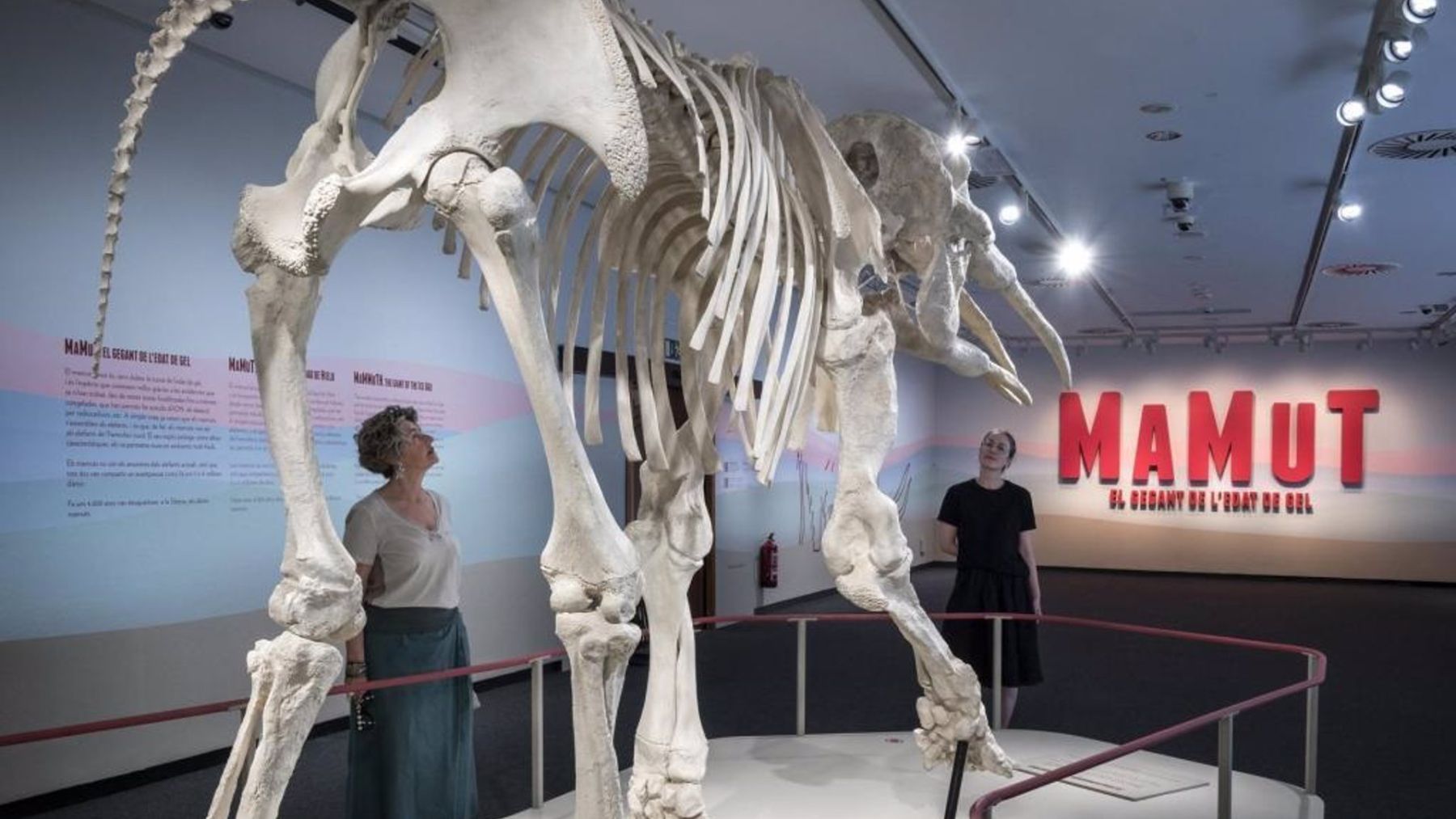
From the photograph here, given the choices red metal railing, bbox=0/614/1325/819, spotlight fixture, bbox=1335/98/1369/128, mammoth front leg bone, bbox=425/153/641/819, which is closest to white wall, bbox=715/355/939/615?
spotlight fixture, bbox=1335/98/1369/128

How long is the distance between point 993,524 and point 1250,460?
37.8 feet

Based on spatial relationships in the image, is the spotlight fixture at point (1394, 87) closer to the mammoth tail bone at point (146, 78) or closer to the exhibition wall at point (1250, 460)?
the mammoth tail bone at point (146, 78)

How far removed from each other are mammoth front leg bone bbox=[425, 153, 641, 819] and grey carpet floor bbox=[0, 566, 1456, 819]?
8.62ft

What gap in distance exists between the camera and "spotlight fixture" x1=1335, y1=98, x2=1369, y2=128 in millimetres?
5875

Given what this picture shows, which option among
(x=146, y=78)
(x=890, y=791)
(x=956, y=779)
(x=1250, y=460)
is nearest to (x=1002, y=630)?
(x=890, y=791)

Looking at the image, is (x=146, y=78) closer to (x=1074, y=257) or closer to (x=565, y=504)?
(x=565, y=504)

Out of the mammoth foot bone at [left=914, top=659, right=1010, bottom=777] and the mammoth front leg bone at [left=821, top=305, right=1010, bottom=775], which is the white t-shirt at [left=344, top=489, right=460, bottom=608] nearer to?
the mammoth front leg bone at [left=821, top=305, right=1010, bottom=775]

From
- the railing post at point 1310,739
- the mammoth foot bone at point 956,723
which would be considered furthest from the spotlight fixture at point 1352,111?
the mammoth foot bone at point 956,723

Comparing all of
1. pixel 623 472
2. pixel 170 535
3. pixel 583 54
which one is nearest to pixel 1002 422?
pixel 623 472

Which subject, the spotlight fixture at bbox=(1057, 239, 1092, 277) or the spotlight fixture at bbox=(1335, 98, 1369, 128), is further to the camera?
the spotlight fixture at bbox=(1057, 239, 1092, 277)

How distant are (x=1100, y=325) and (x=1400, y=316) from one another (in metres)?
3.38

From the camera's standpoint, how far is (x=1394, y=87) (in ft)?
17.8

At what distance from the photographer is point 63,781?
4574mm

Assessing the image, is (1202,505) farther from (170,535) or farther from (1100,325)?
(170,535)
